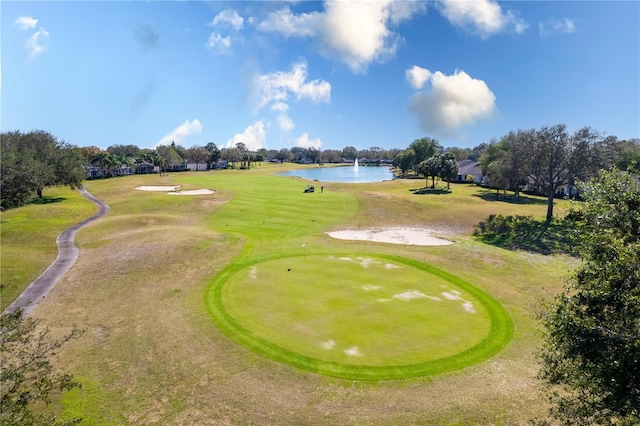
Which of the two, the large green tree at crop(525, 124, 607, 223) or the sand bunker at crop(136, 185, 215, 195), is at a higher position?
the large green tree at crop(525, 124, 607, 223)

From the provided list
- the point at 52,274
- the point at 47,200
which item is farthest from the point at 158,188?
the point at 52,274

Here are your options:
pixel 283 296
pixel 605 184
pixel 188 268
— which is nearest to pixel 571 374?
pixel 605 184

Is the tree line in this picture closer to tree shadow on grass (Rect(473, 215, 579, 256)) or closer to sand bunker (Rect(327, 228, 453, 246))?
tree shadow on grass (Rect(473, 215, 579, 256))

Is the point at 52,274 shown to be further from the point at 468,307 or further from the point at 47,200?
the point at 47,200

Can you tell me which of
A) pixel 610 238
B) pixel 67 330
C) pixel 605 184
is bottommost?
pixel 67 330

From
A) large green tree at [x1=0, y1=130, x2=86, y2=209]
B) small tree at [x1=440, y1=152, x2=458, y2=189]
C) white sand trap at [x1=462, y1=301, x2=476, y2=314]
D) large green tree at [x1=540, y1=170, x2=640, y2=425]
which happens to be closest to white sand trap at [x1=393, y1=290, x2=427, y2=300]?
white sand trap at [x1=462, y1=301, x2=476, y2=314]

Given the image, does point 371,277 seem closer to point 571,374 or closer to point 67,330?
point 571,374
